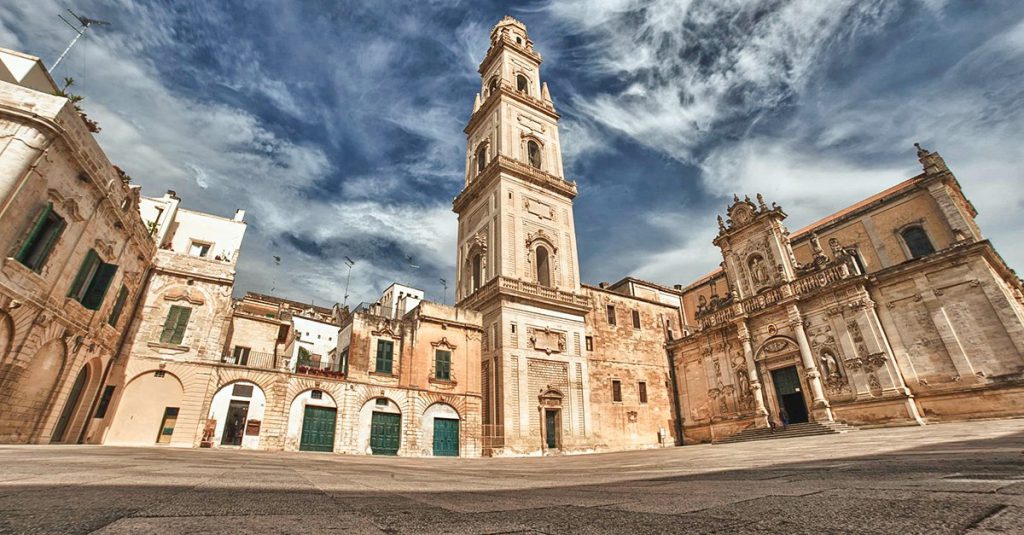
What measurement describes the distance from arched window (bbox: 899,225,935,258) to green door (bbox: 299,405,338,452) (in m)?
30.0

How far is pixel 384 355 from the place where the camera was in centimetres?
2030

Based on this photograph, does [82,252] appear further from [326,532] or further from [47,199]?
[326,532]

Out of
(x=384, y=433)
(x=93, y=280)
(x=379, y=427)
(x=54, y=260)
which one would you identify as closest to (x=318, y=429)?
(x=379, y=427)

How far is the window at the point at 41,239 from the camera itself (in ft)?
37.2

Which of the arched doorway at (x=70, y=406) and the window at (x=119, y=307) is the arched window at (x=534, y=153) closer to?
the window at (x=119, y=307)

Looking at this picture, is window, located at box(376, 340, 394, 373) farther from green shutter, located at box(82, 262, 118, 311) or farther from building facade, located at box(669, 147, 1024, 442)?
building facade, located at box(669, 147, 1024, 442)

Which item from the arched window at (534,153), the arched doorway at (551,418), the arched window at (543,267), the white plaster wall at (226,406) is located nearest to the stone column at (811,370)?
the arched doorway at (551,418)

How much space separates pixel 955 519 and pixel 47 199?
17.9m

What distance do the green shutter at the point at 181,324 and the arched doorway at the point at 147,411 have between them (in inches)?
54.0

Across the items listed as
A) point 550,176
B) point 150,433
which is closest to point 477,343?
point 550,176

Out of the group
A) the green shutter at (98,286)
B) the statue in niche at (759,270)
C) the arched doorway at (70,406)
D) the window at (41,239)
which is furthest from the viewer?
the statue in niche at (759,270)

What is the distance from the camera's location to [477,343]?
22.5 meters

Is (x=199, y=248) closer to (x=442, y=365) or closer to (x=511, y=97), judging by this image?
(x=442, y=365)

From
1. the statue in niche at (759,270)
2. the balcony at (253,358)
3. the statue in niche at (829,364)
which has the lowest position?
the statue in niche at (829,364)
